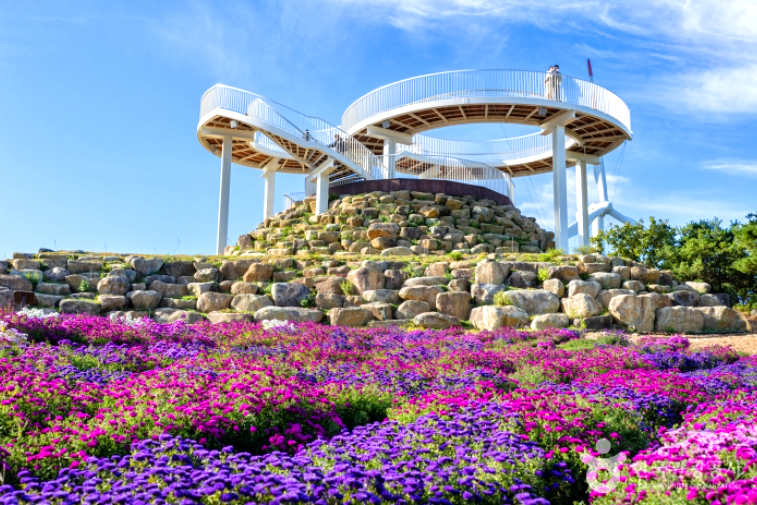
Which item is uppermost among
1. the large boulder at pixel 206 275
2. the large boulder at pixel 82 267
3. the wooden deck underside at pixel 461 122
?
the wooden deck underside at pixel 461 122

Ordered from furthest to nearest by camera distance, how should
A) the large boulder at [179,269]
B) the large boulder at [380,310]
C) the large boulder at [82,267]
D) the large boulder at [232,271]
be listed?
the large boulder at [179,269] < the large boulder at [232,271] < the large boulder at [82,267] < the large boulder at [380,310]

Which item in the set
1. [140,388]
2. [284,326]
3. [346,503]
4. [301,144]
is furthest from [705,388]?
[301,144]

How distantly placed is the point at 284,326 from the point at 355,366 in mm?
4325

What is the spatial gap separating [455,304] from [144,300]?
714 centimetres

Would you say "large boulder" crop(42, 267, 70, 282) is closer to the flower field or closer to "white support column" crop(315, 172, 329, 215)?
the flower field

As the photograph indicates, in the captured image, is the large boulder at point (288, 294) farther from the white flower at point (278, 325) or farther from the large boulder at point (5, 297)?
the large boulder at point (5, 297)

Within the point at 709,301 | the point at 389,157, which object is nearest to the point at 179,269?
the point at 389,157

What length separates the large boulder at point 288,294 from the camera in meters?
15.3

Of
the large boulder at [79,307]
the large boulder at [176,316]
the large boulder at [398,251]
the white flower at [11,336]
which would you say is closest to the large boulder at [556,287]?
the large boulder at [398,251]

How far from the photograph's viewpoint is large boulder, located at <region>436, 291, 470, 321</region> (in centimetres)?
1488

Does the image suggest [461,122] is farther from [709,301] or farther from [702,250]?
[709,301]

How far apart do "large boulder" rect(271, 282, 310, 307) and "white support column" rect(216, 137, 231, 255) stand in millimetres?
13473

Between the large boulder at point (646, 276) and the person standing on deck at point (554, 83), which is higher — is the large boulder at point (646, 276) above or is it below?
below

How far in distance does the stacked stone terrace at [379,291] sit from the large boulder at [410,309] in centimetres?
2
